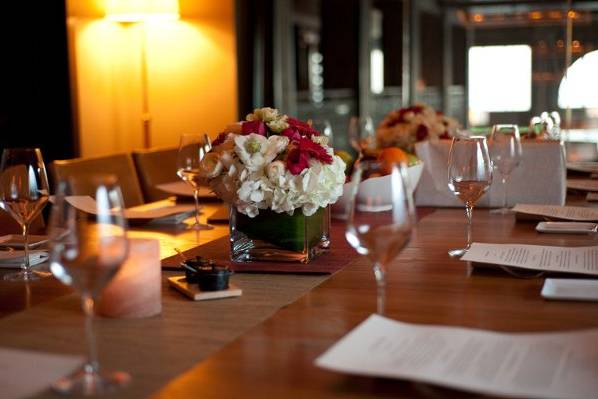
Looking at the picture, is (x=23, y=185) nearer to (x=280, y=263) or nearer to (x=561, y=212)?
(x=280, y=263)

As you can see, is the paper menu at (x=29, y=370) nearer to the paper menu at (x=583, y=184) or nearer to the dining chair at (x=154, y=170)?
the paper menu at (x=583, y=184)

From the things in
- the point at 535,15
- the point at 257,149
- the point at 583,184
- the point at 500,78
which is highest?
the point at 535,15

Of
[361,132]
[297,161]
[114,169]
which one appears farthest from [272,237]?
[361,132]

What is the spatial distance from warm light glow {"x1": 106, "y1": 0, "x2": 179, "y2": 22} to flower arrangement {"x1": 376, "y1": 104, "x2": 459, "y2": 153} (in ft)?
8.77

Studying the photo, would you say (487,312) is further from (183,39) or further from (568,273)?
(183,39)

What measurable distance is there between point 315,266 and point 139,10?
13.7 ft

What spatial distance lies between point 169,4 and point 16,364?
4868 mm

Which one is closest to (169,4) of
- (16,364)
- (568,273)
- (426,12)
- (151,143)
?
(151,143)

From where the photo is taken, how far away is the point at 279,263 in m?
1.80

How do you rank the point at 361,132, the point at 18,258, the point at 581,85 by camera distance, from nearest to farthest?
1. the point at 18,258
2. the point at 361,132
3. the point at 581,85

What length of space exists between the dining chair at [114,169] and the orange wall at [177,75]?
2518mm

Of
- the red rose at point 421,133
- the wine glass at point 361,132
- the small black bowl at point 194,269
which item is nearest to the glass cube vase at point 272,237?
the small black bowl at point 194,269

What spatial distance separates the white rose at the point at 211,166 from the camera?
180 cm

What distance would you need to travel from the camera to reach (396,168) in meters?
1.23
